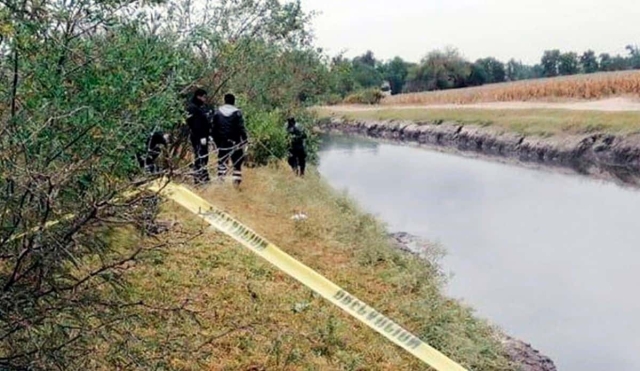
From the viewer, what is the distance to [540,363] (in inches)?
293

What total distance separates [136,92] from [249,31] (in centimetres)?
1172

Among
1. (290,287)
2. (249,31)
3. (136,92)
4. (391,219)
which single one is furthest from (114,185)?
(391,219)

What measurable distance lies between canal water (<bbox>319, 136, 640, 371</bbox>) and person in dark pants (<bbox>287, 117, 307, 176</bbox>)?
5.91 feet

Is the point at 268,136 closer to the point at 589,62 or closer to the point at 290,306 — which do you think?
the point at 290,306

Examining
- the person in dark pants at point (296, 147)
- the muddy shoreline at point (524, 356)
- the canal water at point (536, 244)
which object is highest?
the person in dark pants at point (296, 147)

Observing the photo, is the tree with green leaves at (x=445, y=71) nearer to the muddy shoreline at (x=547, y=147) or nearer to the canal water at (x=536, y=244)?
the muddy shoreline at (x=547, y=147)

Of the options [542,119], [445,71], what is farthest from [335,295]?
[445,71]

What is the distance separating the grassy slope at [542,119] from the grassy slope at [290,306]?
12010 mm

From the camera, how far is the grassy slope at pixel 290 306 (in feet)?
18.4

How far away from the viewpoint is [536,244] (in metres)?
14.0

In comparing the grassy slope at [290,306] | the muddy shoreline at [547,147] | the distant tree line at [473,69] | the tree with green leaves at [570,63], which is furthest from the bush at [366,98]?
the grassy slope at [290,306]

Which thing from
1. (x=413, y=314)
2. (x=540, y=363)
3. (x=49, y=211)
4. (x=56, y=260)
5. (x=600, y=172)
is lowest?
(x=600, y=172)

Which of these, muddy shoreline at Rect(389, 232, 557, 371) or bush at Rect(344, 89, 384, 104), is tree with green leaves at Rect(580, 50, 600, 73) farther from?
muddy shoreline at Rect(389, 232, 557, 371)

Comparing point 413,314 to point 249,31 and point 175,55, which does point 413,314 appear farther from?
point 249,31
